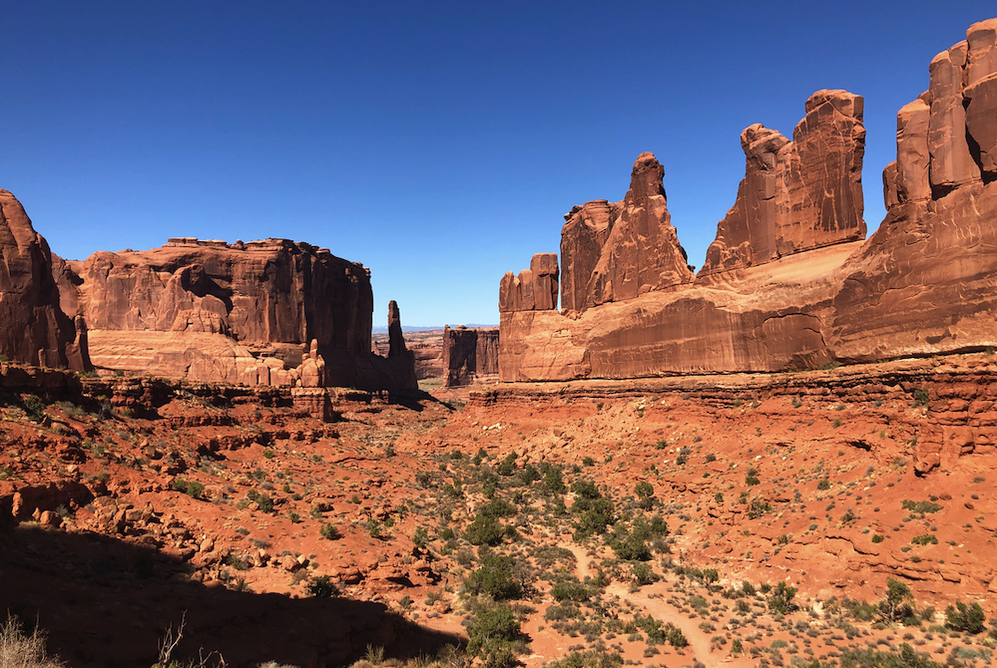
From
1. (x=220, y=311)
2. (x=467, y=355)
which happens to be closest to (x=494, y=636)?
(x=220, y=311)

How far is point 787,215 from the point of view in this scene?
27.8m

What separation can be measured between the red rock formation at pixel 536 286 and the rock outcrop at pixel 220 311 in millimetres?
24122

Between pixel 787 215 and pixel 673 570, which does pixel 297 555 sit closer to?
pixel 673 570

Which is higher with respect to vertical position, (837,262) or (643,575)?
(837,262)

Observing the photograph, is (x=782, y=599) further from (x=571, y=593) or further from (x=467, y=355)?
(x=467, y=355)

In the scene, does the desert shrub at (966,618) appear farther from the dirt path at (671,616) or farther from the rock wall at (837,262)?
the rock wall at (837,262)

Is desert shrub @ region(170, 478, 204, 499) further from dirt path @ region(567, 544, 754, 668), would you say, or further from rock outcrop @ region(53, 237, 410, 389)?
rock outcrop @ region(53, 237, 410, 389)

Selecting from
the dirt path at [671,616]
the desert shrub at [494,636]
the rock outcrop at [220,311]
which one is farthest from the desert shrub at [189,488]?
the rock outcrop at [220,311]

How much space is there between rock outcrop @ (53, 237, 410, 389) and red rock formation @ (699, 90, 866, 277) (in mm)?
42642

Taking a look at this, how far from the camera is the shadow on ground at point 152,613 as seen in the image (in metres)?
9.04

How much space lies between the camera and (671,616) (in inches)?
655

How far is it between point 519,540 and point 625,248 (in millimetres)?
21641

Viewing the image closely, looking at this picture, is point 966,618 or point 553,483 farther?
point 553,483

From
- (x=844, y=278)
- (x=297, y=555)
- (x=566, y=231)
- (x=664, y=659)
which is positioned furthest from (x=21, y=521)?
(x=566, y=231)
